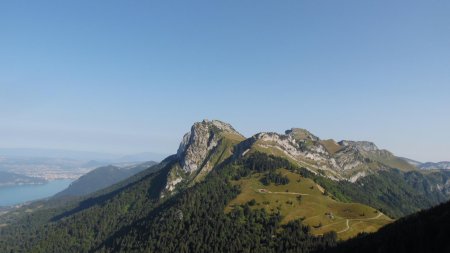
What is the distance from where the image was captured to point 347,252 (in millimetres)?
141250

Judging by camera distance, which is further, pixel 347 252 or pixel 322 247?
pixel 322 247

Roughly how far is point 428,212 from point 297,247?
73234 mm

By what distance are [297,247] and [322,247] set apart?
13682 mm

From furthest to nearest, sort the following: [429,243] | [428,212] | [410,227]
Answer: [428,212]
[410,227]
[429,243]

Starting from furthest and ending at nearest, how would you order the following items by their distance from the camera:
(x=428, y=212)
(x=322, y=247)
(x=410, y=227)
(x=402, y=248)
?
(x=322, y=247)
(x=428, y=212)
(x=410, y=227)
(x=402, y=248)

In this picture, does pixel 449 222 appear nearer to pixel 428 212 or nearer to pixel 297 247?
pixel 428 212

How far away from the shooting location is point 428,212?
138 metres

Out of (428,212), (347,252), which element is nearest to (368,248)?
(347,252)

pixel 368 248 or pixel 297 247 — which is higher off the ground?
pixel 368 248

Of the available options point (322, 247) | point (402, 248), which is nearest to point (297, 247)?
point (322, 247)

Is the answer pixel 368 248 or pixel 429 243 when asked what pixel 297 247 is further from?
pixel 429 243

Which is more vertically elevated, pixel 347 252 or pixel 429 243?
pixel 429 243

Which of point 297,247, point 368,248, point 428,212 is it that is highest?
point 428,212

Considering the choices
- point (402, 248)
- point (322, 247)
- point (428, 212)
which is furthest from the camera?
point (322, 247)
